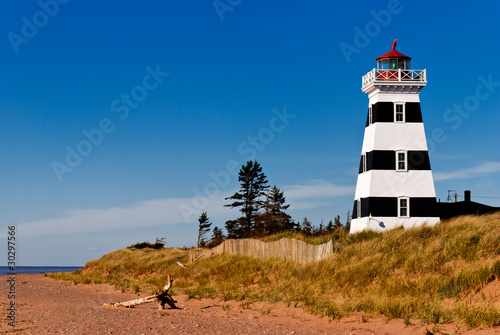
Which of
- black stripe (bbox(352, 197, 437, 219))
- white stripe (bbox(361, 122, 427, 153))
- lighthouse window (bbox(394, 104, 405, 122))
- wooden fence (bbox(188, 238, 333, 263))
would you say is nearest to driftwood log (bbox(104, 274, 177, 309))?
wooden fence (bbox(188, 238, 333, 263))

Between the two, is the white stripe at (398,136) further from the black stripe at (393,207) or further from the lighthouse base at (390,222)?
the lighthouse base at (390,222)

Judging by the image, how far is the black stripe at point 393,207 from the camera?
2831cm

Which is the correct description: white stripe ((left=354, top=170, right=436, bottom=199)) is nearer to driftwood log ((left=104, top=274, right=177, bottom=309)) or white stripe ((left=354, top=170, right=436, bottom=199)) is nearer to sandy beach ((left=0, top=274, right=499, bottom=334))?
sandy beach ((left=0, top=274, right=499, bottom=334))

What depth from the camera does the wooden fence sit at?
21.7 metres

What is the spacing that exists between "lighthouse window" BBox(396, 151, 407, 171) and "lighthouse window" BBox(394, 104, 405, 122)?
192 cm

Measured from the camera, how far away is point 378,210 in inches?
1116

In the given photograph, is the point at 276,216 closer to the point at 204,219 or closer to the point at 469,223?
the point at 204,219

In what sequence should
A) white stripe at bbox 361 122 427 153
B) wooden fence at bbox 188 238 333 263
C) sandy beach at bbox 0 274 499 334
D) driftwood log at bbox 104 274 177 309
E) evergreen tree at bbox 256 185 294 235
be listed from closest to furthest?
sandy beach at bbox 0 274 499 334 → driftwood log at bbox 104 274 177 309 → wooden fence at bbox 188 238 333 263 → white stripe at bbox 361 122 427 153 → evergreen tree at bbox 256 185 294 235

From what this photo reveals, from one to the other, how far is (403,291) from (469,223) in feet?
25.5

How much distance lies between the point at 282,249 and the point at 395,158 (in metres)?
9.56

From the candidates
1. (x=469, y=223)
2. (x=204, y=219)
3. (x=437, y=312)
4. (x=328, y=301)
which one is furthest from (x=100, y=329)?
(x=204, y=219)

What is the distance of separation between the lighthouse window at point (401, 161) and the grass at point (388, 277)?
17.6 feet

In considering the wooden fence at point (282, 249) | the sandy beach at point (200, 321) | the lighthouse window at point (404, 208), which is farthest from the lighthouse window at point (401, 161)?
the sandy beach at point (200, 321)

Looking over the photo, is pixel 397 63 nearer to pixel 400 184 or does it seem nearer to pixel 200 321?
pixel 400 184
